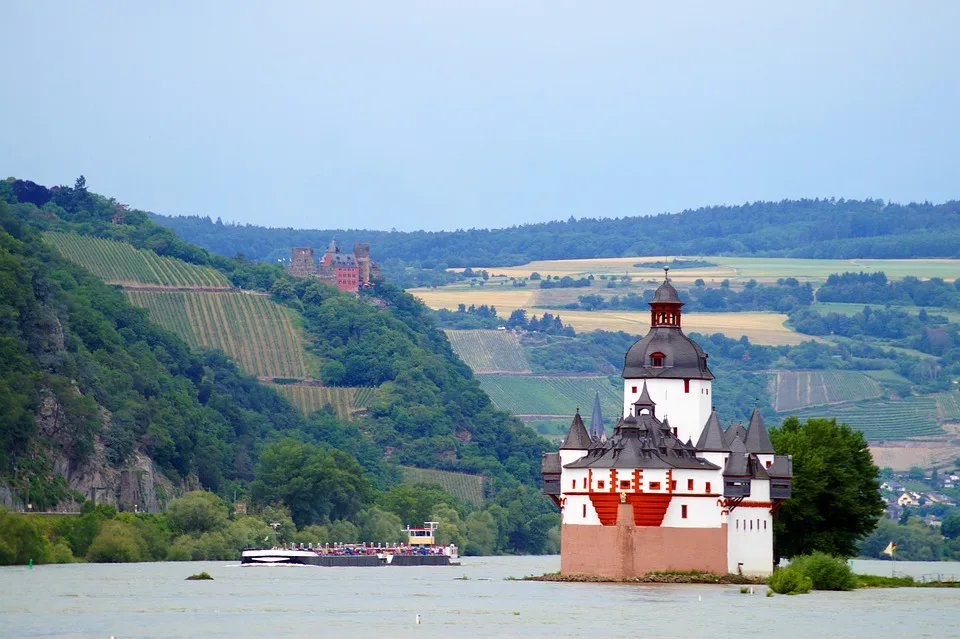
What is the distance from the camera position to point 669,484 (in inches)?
4129

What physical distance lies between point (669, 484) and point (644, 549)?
310 centimetres

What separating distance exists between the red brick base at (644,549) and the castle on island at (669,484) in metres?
0.04

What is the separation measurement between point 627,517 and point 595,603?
1262 centimetres

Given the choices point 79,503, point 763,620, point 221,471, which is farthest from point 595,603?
point 221,471

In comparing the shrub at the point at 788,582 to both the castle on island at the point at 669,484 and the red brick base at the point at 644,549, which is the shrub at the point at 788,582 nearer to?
the red brick base at the point at 644,549

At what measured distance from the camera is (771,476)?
10856cm

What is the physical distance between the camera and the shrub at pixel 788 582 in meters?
101

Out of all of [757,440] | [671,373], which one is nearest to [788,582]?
[757,440]

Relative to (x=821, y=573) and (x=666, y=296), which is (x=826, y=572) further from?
(x=666, y=296)

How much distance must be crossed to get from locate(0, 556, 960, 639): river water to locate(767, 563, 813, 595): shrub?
2.78 feet

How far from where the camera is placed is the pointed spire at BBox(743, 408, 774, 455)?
4318 inches

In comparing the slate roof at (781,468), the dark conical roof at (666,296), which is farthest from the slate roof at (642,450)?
the dark conical roof at (666,296)

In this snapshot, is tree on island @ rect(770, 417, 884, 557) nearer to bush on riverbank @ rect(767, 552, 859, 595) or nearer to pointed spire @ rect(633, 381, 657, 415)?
bush on riverbank @ rect(767, 552, 859, 595)

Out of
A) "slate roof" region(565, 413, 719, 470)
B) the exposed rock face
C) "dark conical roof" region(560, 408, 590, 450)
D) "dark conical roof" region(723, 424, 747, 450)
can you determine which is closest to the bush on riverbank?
"slate roof" region(565, 413, 719, 470)
